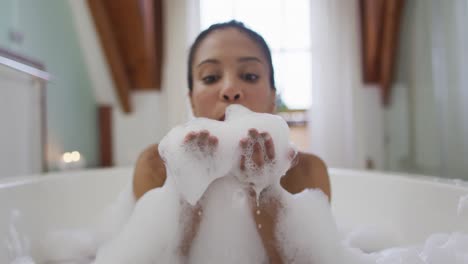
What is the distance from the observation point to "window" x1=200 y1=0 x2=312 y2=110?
9.25 ft

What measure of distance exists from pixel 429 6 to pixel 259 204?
2.14 metres

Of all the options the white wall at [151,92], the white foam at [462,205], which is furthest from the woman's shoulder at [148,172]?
the white wall at [151,92]

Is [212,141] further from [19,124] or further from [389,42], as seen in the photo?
[389,42]

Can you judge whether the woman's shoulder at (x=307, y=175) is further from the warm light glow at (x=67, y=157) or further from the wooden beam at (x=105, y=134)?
the wooden beam at (x=105, y=134)

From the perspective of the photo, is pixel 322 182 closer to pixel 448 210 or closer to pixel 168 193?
pixel 448 210

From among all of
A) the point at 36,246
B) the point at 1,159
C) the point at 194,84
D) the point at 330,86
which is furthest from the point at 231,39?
the point at 330,86

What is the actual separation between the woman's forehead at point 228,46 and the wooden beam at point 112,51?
171 cm

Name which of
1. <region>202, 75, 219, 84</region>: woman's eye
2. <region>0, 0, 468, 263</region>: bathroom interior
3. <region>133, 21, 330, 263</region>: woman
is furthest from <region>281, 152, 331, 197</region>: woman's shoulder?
<region>0, 0, 468, 263</region>: bathroom interior

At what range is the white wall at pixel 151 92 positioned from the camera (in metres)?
2.63

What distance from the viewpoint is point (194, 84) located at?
100 cm

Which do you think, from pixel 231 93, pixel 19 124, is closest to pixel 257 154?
pixel 231 93

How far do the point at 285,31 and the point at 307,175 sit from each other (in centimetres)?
216

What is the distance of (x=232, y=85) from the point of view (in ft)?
2.83

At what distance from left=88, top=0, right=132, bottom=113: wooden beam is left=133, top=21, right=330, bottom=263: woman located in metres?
1.68
